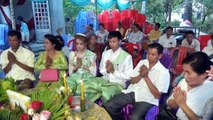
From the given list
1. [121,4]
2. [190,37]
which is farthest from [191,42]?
[121,4]

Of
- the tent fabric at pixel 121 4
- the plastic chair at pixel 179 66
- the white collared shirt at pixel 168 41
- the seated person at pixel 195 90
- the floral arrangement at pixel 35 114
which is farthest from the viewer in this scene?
the tent fabric at pixel 121 4

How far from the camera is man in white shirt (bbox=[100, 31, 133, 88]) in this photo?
308cm

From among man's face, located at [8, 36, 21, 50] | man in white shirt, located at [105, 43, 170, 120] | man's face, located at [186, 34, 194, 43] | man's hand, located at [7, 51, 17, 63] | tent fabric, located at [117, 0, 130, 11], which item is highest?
tent fabric, located at [117, 0, 130, 11]

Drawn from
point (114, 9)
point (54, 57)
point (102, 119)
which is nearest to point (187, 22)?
point (114, 9)

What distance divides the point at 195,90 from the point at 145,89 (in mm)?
730

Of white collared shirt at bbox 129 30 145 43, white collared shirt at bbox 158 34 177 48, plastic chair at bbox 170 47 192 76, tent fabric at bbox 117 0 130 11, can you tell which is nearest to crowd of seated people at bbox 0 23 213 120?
plastic chair at bbox 170 47 192 76

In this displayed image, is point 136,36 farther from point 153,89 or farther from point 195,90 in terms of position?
point 195,90

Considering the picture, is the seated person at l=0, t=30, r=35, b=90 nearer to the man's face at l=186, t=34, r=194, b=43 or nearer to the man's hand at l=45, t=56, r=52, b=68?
the man's hand at l=45, t=56, r=52, b=68

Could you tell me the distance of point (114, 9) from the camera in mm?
14906

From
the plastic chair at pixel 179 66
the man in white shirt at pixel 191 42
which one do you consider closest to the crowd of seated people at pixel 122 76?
the plastic chair at pixel 179 66

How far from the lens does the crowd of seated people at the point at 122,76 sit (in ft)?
6.39

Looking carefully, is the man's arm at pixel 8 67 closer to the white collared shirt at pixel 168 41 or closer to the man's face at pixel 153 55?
the man's face at pixel 153 55

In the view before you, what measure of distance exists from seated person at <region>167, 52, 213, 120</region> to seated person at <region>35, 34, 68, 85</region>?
5.60 feet

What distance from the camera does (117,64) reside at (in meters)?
3.13
